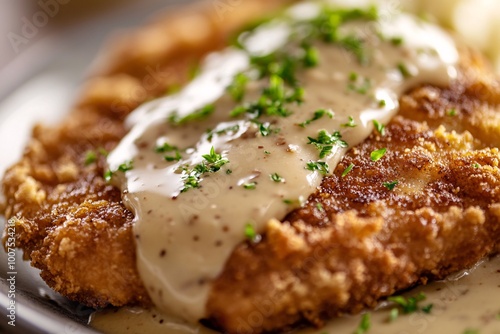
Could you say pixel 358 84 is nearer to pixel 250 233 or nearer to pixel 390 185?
pixel 390 185

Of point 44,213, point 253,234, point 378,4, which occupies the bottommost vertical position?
point 378,4

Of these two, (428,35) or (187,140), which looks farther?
(428,35)

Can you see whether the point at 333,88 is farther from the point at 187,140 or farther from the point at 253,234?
the point at 253,234

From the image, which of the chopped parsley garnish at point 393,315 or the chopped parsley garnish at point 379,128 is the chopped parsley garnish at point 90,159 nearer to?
the chopped parsley garnish at point 379,128

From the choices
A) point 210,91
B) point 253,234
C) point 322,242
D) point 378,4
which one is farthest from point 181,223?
point 378,4

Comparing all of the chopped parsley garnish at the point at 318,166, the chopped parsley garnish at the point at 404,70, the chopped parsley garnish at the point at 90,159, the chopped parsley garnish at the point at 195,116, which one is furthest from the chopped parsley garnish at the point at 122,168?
the chopped parsley garnish at the point at 404,70

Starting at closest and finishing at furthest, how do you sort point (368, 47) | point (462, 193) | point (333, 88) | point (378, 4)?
point (462, 193) < point (333, 88) < point (368, 47) < point (378, 4)

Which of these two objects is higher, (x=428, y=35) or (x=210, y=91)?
(x=210, y=91)

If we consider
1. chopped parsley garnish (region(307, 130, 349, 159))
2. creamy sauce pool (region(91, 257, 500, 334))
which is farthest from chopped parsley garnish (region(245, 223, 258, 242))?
chopped parsley garnish (region(307, 130, 349, 159))
